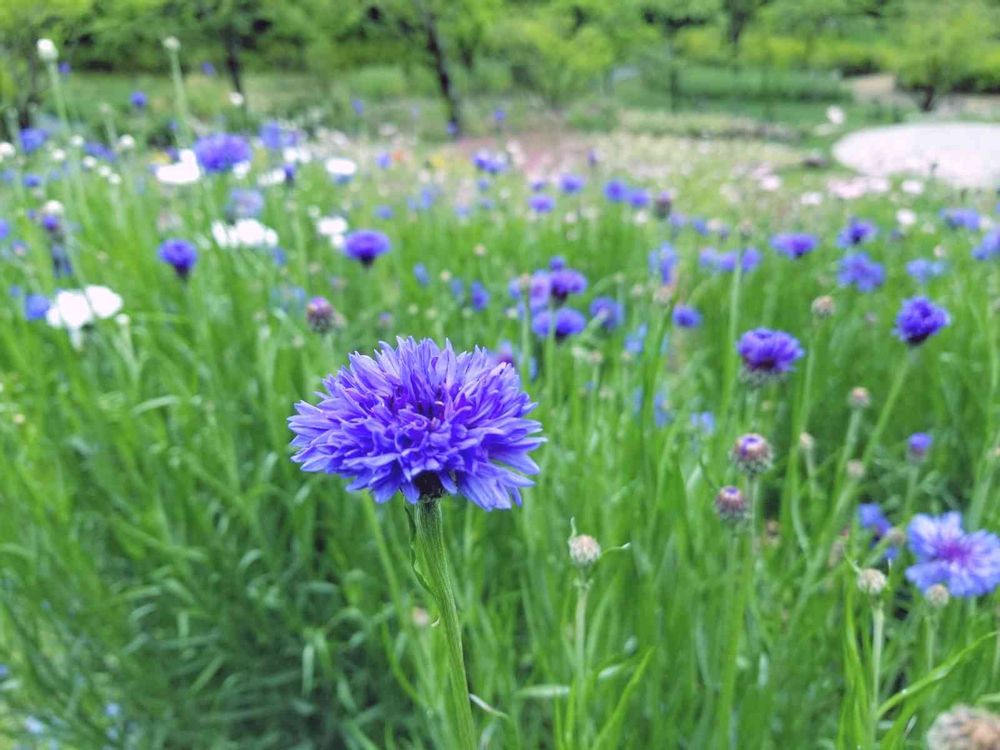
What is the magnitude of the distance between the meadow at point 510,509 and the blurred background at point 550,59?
10.8 metres

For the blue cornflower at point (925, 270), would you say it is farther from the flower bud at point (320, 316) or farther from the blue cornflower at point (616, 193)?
the flower bud at point (320, 316)

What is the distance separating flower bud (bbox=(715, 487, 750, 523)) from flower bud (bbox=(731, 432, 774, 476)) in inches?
2.5

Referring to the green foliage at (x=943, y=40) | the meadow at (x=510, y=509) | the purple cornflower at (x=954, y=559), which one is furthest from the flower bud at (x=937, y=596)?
the green foliage at (x=943, y=40)

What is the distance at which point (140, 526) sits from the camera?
162 cm

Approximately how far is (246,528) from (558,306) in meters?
0.82

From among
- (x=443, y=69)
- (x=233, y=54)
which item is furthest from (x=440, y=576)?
(x=233, y=54)

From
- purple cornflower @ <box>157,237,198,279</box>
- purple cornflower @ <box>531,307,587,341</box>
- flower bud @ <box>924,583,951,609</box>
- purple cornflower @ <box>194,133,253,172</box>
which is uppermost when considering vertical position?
purple cornflower @ <box>194,133,253,172</box>

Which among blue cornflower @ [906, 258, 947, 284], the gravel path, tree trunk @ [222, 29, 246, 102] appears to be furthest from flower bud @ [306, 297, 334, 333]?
tree trunk @ [222, 29, 246, 102]

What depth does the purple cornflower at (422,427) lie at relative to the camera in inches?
21.5

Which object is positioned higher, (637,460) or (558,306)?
(558,306)

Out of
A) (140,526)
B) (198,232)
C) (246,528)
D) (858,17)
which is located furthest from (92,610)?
(858,17)

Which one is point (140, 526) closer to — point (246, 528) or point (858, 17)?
point (246, 528)

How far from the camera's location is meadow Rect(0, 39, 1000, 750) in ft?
3.53

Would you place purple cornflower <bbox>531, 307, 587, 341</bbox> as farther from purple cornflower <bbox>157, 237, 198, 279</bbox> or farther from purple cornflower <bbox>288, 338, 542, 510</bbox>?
purple cornflower <bbox>288, 338, 542, 510</bbox>
